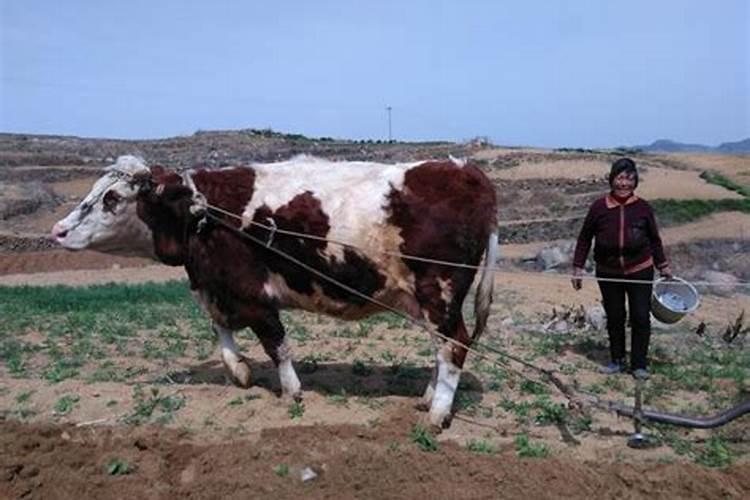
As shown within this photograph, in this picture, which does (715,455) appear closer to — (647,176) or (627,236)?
(627,236)

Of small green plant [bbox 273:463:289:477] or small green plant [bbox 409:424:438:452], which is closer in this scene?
small green plant [bbox 273:463:289:477]

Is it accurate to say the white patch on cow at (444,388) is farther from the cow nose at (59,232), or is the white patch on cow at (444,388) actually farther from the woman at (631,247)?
the cow nose at (59,232)

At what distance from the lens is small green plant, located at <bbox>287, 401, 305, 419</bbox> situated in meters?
7.08

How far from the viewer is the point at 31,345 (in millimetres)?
10172

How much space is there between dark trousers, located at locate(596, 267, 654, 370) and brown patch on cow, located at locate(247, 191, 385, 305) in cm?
286

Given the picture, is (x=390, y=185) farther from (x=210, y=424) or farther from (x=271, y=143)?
(x=271, y=143)

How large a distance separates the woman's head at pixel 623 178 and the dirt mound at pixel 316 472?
333 centimetres

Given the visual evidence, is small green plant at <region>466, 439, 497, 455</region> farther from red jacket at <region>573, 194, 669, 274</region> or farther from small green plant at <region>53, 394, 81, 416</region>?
small green plant at <region>53, 394, 81, 416</region>

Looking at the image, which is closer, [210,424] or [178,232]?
[210,424]

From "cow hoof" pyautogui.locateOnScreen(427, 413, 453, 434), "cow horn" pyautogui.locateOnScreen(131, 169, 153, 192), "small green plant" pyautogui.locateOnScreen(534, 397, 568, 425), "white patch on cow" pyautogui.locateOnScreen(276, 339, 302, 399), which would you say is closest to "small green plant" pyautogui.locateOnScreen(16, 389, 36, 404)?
"cow horn" pyautogui.locateOnScreen(131, 169, 153, 192)

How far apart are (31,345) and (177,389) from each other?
3.26 m

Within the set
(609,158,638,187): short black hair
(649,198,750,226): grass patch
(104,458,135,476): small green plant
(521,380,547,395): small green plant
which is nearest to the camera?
(104,458,135,476): small green plant

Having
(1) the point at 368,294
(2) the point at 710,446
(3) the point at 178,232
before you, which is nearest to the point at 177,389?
(3) the point at 178,232

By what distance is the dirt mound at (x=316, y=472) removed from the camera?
18.1 ft
